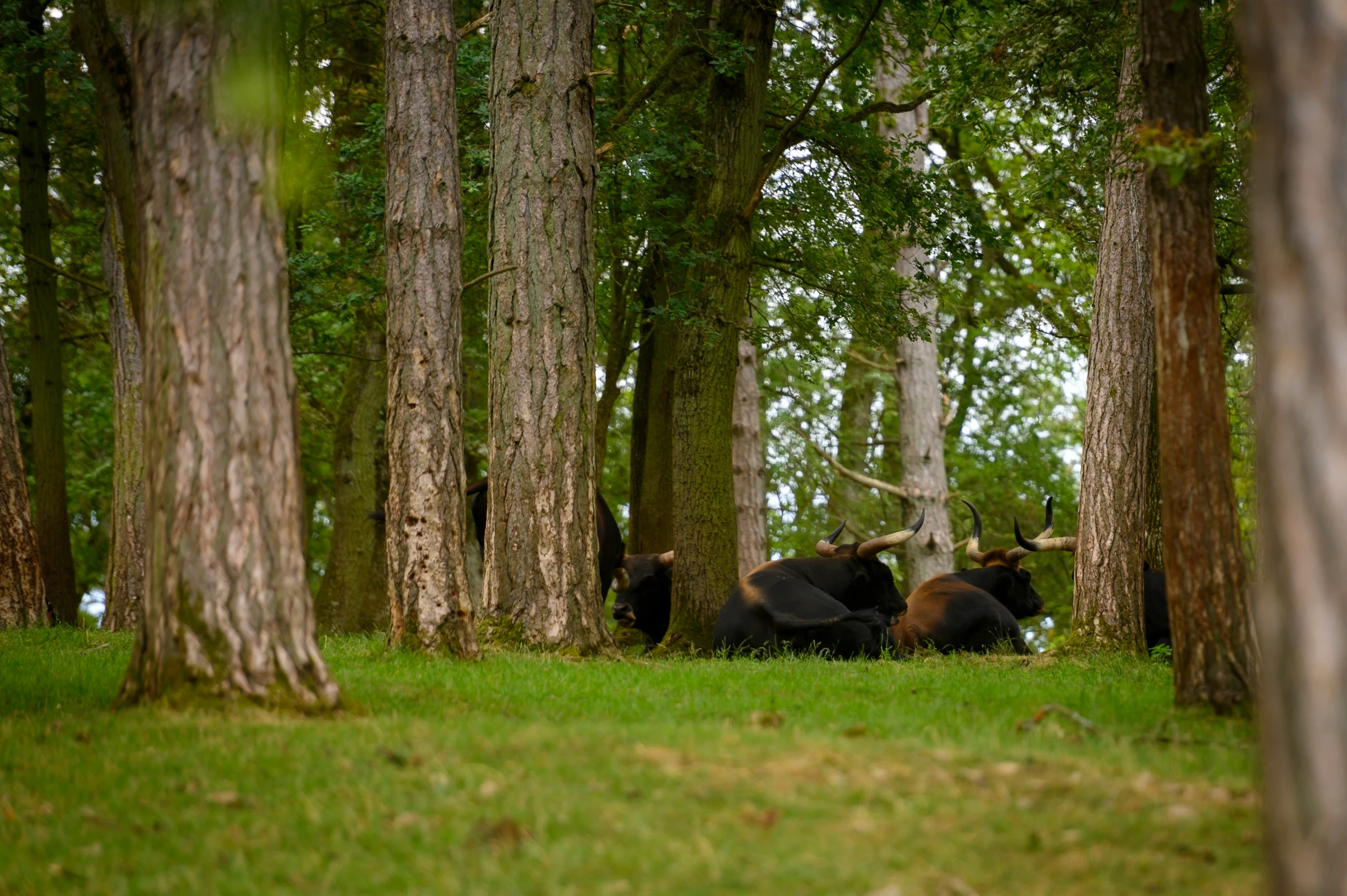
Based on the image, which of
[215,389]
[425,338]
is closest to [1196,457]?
[215,389]

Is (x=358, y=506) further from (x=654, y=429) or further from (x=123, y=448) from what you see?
(x=123, y=448)

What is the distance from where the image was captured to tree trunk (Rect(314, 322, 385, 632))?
2050 cm

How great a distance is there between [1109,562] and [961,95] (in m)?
5.60

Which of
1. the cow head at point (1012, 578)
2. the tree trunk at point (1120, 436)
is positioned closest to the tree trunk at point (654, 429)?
the cow head at point (1012, 578)

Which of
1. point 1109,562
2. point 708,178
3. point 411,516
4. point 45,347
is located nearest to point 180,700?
point 411,516

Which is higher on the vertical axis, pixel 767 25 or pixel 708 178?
pixel 767 25

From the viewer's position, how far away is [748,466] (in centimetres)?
2073

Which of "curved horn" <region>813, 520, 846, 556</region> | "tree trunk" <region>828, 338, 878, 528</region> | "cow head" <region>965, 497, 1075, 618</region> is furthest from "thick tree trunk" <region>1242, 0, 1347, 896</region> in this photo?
"tree trunk" <region>828, 338, 878, 528</region>

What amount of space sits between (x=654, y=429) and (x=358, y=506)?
5.94 metres

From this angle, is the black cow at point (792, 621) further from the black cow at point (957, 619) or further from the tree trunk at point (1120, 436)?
the tree trunk at point (1120, 436)

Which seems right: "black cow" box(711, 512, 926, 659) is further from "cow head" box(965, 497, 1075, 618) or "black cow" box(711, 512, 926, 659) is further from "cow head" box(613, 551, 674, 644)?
"cow head" box(965, 497, 1075, 618)

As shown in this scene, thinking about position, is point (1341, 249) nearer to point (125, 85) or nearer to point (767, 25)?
point (125, 85)

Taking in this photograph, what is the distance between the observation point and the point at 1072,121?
1488 centimetres

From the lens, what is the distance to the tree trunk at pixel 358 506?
20500mm
